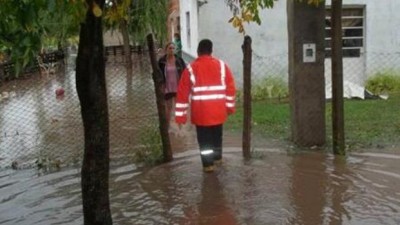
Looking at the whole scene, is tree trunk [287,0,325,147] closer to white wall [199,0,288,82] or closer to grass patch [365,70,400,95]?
grass patch [365,70,400,95]

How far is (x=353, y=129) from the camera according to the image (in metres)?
10.6

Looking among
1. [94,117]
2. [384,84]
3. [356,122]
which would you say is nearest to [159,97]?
[94,117]

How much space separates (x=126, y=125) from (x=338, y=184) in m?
6.24

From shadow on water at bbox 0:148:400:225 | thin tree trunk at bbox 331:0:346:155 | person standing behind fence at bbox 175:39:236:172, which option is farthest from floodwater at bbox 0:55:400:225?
person standing behind fence at bbox 175:39:236:172

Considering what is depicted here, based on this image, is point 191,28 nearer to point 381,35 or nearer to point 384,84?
point 381,35

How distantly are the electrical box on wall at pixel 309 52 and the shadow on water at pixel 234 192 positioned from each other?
139cm

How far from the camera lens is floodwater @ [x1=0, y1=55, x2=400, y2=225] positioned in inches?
235

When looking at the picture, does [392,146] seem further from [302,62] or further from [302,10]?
[302,10]

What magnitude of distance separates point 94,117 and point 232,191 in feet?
8.96

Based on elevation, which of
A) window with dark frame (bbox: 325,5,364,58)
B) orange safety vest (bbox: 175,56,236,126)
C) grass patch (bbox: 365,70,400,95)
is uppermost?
window with dark frame (bbox: 325,5,364,58)

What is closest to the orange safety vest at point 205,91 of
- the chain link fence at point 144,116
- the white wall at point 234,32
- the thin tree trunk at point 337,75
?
the chain link fence at point 144,116

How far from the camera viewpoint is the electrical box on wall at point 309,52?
29.6 feet

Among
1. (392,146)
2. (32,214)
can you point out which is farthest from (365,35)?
(32,214)

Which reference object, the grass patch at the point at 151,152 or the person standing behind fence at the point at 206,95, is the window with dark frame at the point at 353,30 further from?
the person standing behind fence at the point at 206,95
